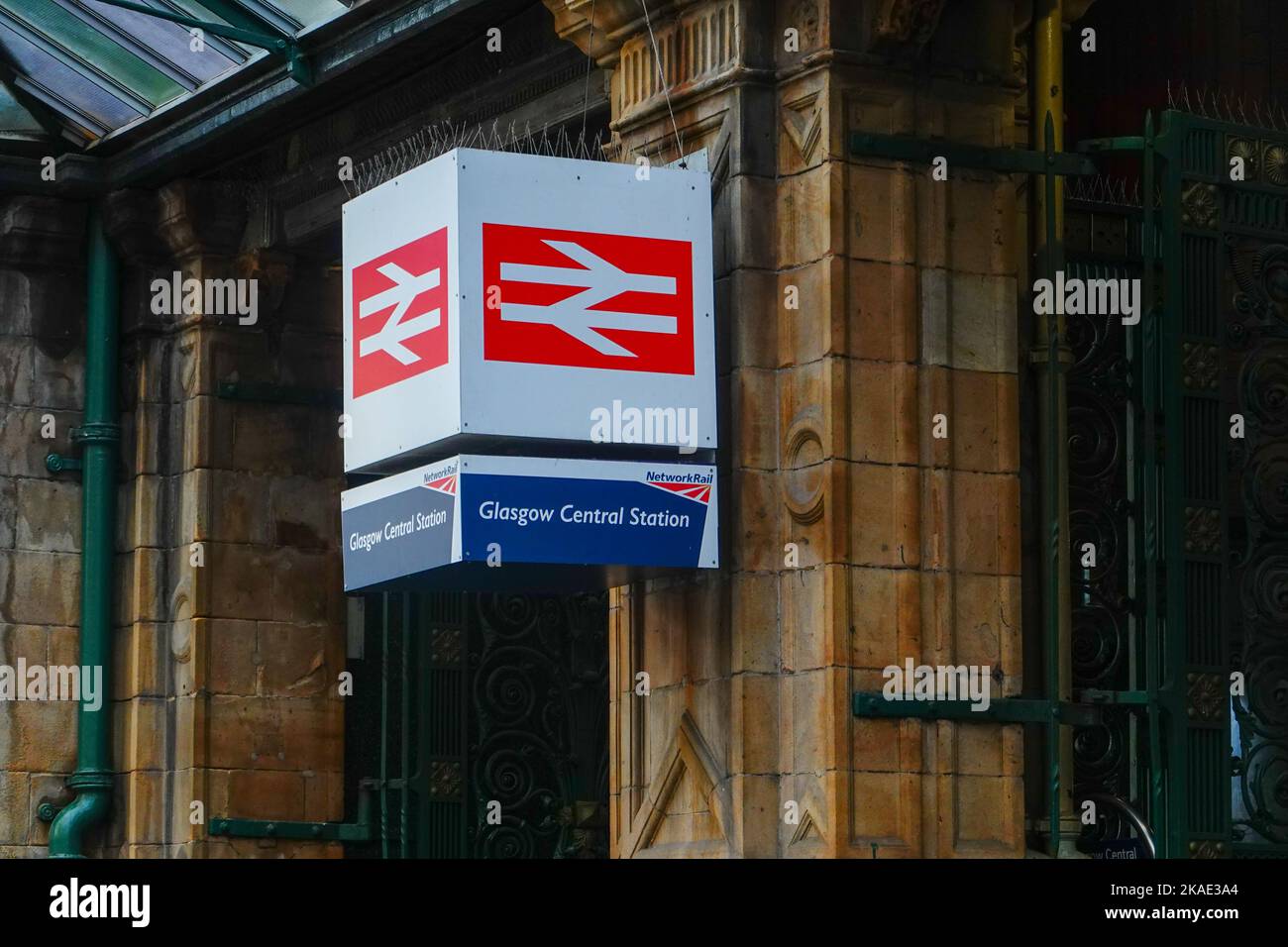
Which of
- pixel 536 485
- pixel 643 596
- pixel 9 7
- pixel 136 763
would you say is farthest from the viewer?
pixel 136 763

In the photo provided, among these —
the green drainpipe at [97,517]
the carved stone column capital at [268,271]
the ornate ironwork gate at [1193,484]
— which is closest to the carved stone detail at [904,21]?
the ornate ironwork gate at [1193,484]

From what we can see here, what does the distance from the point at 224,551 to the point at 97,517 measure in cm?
104

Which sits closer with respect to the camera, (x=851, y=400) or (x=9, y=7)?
(x=851, y=400)

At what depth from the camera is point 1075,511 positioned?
13484 mm

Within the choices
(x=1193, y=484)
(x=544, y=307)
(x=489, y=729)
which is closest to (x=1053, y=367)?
(x=1193, y=484)

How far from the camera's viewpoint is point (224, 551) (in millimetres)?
18453

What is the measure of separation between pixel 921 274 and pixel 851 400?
727 mm

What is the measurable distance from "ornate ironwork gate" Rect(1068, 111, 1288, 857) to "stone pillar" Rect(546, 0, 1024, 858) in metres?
0.95

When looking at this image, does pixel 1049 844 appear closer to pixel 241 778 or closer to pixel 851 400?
pixel 851 400

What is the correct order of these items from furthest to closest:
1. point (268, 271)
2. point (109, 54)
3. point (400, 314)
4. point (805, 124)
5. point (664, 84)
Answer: point (268, 271)
point (109, 54)
point (664, 84)
point (805, 124)
point (400, 314)

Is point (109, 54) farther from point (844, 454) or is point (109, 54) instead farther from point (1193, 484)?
point (1193, 484)

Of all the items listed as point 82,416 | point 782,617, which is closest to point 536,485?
point 782,617

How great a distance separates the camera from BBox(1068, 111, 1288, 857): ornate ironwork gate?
13.1 metres

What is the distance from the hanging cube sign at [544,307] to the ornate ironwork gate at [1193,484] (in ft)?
7.63
